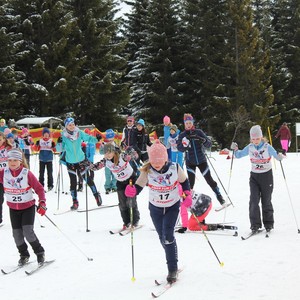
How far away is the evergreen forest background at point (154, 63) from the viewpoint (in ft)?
98.0

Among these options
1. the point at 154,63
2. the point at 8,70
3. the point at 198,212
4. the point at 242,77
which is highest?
the point at 154,63

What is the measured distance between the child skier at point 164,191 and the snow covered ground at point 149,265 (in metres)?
0.52

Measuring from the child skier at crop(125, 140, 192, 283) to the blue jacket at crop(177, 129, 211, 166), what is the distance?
362cm

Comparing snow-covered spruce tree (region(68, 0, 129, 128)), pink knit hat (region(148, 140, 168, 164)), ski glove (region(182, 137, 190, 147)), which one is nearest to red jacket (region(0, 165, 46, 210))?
pink knit hat (region(148, 140, 168, 164))

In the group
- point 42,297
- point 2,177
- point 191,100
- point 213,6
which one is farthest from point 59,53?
point 42,297

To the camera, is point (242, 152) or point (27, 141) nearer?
point (242, 152)

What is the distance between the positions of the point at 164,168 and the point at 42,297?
1.89 m

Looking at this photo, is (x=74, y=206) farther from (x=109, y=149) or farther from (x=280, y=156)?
(x=280, y=156)

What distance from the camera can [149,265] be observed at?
555 centimetres

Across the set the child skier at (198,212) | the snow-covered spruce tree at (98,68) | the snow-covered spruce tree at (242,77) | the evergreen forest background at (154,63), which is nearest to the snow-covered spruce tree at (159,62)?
the evergreen forest background at (154,63)

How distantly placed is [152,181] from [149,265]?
1.16 m

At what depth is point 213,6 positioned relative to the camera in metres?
37.3

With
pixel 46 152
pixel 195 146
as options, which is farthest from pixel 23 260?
pixel 46 152

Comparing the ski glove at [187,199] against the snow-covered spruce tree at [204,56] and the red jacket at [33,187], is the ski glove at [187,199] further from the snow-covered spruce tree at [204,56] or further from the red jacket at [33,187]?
the snow-covered spruce tree at [204,56]
